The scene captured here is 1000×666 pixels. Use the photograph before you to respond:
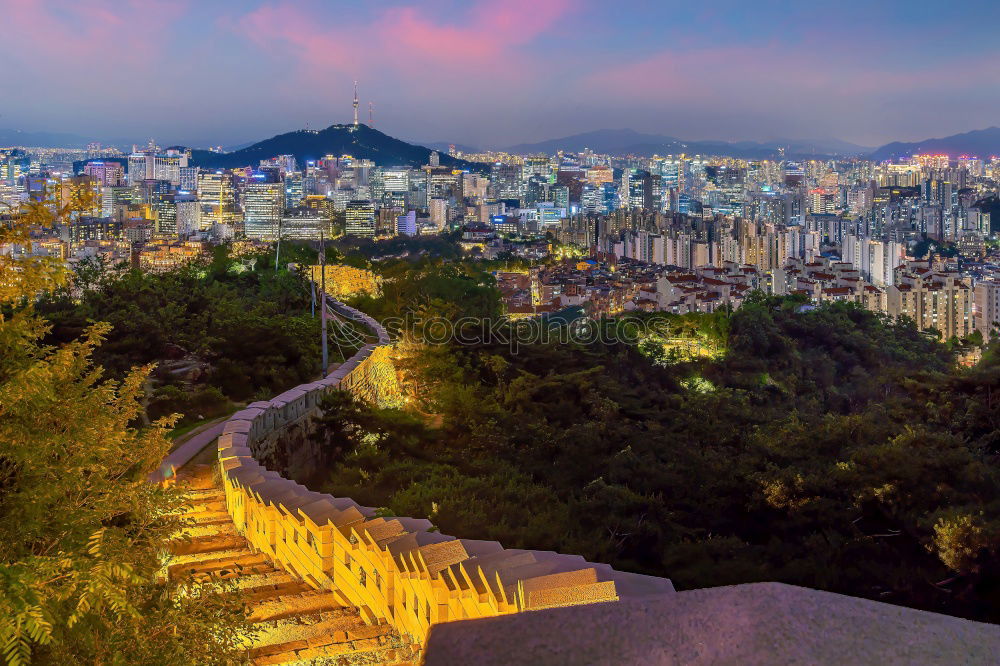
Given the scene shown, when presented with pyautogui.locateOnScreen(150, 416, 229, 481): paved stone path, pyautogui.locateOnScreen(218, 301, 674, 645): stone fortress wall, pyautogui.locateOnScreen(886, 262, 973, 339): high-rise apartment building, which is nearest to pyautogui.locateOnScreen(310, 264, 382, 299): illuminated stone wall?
pyautogui.locateOnScreen(150, 416, 229, 481): paved stone path

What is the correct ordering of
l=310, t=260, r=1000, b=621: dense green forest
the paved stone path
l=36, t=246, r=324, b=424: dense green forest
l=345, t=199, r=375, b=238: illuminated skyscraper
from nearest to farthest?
l=310, t=260, r=1000, b=621: dense green forest
the paved stone path
l=36, t=246, r=324, b=424: dense green forest
l=345, t=199, r=375, b=238: illuminated skyscraper

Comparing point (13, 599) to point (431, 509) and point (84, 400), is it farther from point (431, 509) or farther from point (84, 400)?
point (431, 509)

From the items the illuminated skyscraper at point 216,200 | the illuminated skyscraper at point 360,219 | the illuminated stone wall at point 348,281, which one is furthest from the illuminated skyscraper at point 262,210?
the illuminated stone wall at point 348,281

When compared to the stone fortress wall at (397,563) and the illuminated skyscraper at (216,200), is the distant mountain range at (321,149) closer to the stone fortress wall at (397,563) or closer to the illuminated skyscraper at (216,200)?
the illuminated skyscraper at (216,200)

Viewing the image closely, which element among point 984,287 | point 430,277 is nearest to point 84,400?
point 430,277

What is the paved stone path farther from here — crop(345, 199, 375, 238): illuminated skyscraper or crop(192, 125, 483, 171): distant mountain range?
crop(192, 125, 483, 171): distant mountain range
